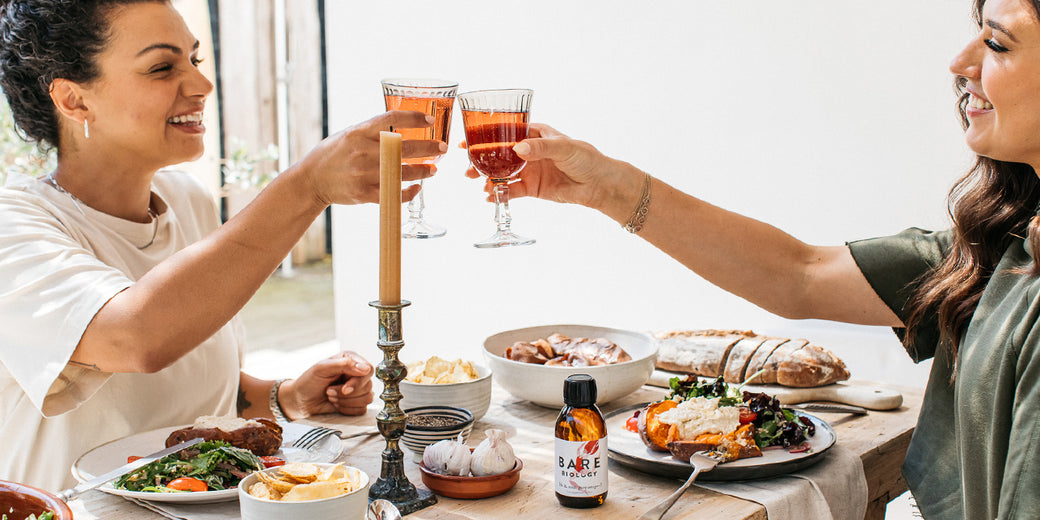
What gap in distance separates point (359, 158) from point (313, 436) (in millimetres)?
492

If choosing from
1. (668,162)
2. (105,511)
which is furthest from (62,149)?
(668,162)

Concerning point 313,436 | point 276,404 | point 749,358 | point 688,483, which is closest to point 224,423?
point 313,436

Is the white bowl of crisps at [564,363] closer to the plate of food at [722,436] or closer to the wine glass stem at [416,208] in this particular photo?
the plate of food at [722,436]

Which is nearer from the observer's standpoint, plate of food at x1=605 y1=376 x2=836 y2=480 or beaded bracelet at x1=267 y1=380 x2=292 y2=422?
plate of food at x1=605 y1=376 x2=836 y2=480

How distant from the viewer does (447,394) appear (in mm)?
1575

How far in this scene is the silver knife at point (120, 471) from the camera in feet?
4.05

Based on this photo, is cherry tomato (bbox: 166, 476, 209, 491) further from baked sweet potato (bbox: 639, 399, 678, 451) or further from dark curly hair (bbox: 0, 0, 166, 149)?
dark curly hair (bbox: 0, 0, 166, 149)

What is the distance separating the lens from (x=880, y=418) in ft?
5.66

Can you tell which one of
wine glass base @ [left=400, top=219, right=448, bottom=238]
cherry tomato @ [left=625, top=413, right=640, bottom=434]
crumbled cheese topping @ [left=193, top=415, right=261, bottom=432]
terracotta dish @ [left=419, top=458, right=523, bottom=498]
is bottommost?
cherry tomato @ [left=625, top=413, right=640, bottom=434]

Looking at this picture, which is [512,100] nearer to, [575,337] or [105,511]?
[575,337]

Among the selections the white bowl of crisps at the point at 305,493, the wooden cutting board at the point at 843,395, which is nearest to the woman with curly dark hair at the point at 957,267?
the wooden cutting board at the point at 843,395

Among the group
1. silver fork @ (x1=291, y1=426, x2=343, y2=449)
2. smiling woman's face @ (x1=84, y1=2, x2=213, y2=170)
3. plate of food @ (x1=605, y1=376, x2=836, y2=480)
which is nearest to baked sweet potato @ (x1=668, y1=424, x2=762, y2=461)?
plate of food @ (x1=605, y1=376, x2=836, y2=480)

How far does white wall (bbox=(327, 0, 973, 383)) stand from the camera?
109 inches

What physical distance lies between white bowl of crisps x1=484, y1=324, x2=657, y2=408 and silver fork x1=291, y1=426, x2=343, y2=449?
36 cm
